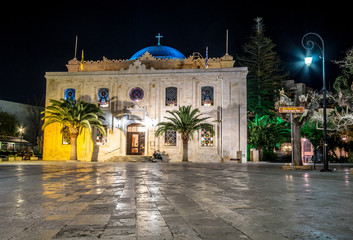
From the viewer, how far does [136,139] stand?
1289 inches

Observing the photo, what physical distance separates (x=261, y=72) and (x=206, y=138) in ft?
53.3

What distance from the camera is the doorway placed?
32594 millimetres

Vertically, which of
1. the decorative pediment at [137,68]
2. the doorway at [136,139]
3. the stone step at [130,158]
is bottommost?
the stone step at [130,158]

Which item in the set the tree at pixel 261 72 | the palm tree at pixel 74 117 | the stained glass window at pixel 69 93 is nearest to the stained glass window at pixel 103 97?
the palm tree at pixel 74 117

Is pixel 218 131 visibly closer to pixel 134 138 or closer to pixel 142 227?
pixel 134 138

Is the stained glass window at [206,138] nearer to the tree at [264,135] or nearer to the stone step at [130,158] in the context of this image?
the tree at [264,135]

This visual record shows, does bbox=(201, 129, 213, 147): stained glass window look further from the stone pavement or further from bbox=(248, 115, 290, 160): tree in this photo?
the stone pavement

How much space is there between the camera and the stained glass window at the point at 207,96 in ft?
105

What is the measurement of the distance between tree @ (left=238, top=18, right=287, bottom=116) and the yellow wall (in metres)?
20.8

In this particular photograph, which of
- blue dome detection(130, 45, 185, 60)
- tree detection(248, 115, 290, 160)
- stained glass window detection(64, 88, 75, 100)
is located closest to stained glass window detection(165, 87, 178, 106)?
blue dome detection(130, 45, 185, 60)

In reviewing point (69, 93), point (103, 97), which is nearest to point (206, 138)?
point (103, 97)

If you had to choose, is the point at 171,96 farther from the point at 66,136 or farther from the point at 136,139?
the point at 66,136

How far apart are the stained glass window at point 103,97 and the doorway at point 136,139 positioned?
387cm

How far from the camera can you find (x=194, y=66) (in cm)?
3459
